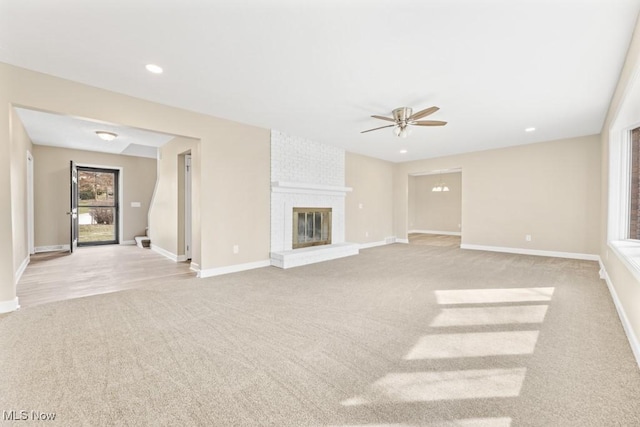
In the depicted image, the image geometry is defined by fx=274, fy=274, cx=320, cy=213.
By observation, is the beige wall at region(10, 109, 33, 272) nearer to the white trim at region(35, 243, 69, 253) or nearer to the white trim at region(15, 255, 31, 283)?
the white trim at region(15, 255, 31, 283)

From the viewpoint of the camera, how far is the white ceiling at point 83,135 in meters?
4.65

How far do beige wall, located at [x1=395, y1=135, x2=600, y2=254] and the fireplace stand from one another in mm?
3714

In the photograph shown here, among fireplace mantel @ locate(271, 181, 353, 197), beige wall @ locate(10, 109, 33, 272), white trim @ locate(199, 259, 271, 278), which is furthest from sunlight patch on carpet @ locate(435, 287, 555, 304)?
beige wall @ locate(10, 109, 33, 272)

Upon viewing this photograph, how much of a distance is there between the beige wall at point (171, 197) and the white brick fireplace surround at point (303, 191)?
1579 millimetres

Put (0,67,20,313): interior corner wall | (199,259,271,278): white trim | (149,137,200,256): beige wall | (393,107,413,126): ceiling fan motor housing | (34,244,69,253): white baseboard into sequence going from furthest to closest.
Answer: (34,244,69,253): white baseboard → (149,137,200,256): beige wall → (199,259,271,278): white trim → (393,107,413,126): ceiling fan motor housing → (0,67,20,313): interior corner wall

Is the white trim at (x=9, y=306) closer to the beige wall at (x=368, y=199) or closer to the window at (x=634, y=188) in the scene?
the beige wall at (x=368, y=199)

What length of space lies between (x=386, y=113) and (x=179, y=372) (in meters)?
4.00

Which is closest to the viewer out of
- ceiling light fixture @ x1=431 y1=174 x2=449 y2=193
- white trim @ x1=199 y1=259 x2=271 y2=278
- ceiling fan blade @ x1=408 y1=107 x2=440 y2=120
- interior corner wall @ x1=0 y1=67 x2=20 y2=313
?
interior corner wall @ x1=0 y1=67 x2=20 y2=313

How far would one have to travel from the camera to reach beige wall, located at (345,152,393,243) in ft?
23.5

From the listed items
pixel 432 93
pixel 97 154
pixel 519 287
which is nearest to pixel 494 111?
pixel 432 93

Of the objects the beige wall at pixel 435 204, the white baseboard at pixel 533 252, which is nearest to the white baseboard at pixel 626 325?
the white baseboard at pixel 533 252

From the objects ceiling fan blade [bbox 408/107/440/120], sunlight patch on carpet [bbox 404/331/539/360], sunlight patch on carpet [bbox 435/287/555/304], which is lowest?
sunlight patch on carpet [bbox 404/331/539/360]

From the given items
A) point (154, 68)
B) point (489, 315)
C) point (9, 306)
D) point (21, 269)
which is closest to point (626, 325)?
point (489, 315)

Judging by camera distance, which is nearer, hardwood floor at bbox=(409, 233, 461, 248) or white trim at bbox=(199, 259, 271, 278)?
white trim at bbox=(199, 259, 271, 278)
